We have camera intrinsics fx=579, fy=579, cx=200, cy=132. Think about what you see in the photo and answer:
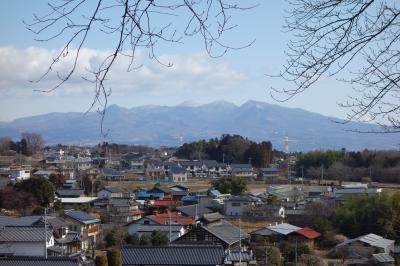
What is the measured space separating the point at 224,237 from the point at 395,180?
1503 cm

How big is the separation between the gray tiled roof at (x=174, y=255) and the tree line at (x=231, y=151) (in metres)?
23.7

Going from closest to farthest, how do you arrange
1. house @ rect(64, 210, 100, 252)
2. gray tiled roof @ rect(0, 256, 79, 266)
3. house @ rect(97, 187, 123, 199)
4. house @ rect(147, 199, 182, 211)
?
gray tiled roof @ rect(0, 256, 79, 266) < house @ rect(64, 210, 100, 252) < house @ rect(147, 199, 182, 211) < house @ rect(97, 187, 123, 199)

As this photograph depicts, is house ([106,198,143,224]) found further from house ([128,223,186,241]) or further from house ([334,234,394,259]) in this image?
house ([334,234,394,259])

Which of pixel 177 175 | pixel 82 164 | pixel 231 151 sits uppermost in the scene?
pixel 231 151

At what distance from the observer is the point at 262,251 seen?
11445mm

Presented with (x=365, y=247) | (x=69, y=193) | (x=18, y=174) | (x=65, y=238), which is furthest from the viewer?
(x=18, y=174)

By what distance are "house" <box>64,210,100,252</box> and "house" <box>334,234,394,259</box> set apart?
570 cm

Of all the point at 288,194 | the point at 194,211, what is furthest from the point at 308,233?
the point at 288,194

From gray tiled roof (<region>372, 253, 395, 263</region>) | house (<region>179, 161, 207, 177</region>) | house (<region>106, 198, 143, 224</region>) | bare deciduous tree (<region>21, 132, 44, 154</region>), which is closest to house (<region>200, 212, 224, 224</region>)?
house (<region>106, 198, 143, 224</region>)

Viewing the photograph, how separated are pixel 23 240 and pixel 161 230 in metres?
3.44

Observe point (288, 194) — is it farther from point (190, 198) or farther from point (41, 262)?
point (41, 262)

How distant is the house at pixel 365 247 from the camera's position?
38.0 feet

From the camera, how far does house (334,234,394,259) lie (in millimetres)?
11570

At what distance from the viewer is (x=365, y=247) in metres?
11.8
